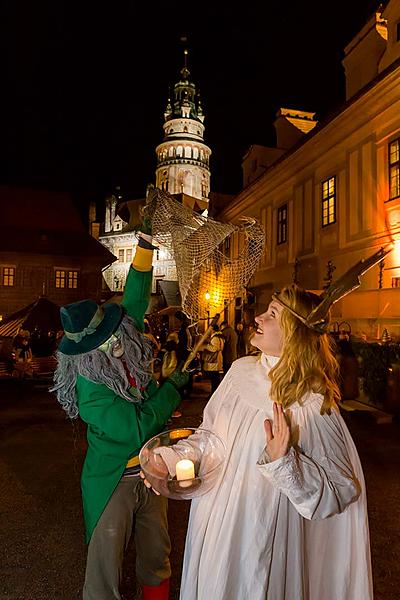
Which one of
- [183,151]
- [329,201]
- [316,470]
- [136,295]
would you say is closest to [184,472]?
→ [316,470]

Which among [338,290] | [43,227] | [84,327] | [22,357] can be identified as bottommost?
[22,357]

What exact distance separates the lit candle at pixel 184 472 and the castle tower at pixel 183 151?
60.6m

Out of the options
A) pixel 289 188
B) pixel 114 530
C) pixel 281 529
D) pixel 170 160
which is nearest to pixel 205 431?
pixel 281 529

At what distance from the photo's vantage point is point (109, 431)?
95.9 inches

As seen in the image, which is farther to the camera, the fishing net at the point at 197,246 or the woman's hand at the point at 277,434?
the fishing net at the point at 197,246

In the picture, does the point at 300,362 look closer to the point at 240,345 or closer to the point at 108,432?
the point at 108,432

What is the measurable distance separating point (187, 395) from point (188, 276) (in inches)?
328

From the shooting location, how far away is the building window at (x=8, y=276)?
29573 mm

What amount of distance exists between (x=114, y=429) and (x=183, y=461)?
48cm

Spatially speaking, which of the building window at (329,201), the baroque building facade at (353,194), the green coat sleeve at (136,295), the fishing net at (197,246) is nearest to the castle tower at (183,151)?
the baroque building facade at (353,194)

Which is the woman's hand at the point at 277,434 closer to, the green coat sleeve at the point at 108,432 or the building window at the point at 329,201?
the green coat sleeve at the point at 108,432

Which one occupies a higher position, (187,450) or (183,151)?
(183,151)

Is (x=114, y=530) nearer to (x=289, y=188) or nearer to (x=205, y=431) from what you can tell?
(x=205, y=431)

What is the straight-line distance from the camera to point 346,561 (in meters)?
2.01
